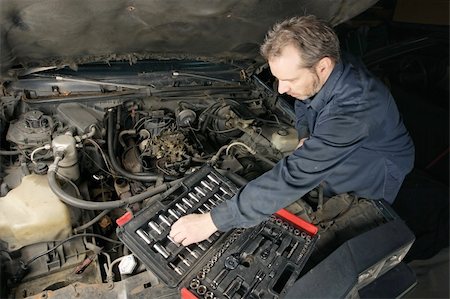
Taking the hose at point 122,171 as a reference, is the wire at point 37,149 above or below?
above

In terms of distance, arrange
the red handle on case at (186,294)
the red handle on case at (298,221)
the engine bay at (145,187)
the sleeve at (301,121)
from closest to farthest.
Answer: the red handle on case at (186,294), the engine bay at (145,187), the red handle on case at (298,221), the sleeve at (301,121)

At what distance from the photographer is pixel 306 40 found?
4.41 ft

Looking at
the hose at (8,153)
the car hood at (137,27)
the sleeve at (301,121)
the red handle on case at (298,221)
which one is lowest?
the red handle on case at (298,221)

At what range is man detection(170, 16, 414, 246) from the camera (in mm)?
1312

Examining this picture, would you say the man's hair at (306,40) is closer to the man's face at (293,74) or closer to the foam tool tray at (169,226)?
the man's face at (293,74)

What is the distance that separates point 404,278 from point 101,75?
183cm

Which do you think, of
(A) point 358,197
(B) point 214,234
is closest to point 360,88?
(A) point 358,197

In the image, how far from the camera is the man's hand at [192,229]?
4.25ft

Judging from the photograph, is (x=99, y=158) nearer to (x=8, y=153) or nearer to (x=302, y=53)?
(x=8, y=153)

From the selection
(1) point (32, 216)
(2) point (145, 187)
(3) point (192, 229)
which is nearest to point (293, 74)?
(3) point (192, 229)

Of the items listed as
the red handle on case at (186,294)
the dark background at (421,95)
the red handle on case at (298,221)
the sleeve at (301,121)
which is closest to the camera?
the red handle on case at (186,294)

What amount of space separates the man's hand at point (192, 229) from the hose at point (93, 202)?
241 mm

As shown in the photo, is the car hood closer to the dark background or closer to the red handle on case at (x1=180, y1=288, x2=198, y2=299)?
the red handle on case at (x1=180, y1=288, x2=198, y2=299)

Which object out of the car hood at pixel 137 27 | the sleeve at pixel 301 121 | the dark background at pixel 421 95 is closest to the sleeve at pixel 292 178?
the sleeve at pixel 301 121
